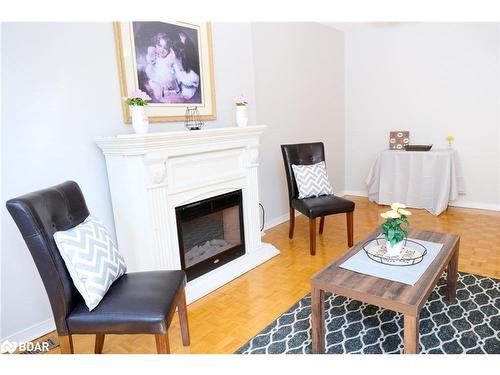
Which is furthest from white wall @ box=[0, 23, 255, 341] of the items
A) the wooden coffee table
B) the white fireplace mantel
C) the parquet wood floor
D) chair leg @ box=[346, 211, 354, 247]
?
chair leg @ box=[346, 211, 354, 247]

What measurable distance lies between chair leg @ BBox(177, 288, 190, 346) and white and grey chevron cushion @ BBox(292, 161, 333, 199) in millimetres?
1754

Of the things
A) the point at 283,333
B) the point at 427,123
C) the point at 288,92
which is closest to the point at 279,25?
the point at 288,92

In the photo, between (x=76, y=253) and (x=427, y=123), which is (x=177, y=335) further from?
(x=427, y=123)

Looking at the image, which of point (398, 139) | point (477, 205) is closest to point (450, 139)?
point (398, 139)

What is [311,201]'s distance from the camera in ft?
10.4

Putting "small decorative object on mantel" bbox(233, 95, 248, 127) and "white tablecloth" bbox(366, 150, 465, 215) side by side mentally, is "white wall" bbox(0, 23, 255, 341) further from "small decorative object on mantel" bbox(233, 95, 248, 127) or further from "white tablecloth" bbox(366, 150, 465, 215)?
"white tablecloth" bbox(366, 150, 465, 215)

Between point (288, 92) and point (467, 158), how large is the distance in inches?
93.2

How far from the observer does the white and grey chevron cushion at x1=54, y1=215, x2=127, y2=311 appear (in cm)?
150

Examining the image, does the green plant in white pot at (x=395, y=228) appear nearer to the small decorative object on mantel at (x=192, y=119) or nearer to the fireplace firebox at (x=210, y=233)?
the fireplace firebox at (x=210, y=233)

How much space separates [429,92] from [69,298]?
4.60 metres

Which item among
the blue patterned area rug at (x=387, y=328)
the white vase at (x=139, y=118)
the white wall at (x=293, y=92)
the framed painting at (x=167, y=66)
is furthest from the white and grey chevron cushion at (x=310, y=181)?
the white vase at (x=139, y=118)

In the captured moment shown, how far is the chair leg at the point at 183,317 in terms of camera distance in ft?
6.02

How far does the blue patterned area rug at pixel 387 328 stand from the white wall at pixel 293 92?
1888mm

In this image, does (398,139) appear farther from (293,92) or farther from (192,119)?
(192,119)
